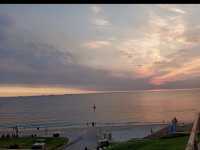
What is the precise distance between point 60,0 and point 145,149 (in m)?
16.4

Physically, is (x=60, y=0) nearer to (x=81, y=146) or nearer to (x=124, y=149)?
(x=124, y=149)

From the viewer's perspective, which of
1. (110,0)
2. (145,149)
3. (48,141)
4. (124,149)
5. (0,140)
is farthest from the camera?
(0,140)

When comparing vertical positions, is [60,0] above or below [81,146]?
above

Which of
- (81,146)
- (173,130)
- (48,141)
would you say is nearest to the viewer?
(173,130)

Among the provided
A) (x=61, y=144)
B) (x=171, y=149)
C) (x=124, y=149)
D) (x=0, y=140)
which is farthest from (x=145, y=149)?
(x=0, y=140)

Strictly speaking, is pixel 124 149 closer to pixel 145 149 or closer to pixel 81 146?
pixel 145 149

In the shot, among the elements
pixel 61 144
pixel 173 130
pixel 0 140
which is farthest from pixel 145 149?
pixel 0 140

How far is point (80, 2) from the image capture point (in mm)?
2438

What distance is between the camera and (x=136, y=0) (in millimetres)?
2447

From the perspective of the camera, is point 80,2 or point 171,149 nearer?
point 80,2

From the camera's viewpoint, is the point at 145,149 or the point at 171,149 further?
the point at 145,149

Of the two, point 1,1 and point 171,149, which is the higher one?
point 1,1

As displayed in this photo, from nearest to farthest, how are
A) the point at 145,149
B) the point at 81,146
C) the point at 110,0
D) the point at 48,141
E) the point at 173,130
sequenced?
the point at 110,0 → the point at 145,149 → the point at 173,130 → the point at 81,146 → the point at 48,141

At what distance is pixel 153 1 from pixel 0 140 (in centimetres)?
4117
